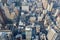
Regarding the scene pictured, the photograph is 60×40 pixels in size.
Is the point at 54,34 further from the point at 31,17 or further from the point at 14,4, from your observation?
the point at 14,4

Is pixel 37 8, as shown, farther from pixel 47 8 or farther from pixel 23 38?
pixel 23 38

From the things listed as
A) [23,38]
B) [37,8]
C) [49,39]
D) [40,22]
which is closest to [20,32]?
[23,38]

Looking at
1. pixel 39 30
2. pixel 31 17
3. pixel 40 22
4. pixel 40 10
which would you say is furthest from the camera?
pixel 40 10

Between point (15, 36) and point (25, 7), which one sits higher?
point (15, 36)

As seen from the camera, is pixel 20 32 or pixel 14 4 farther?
pixel 14 4

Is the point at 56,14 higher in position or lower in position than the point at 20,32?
lower

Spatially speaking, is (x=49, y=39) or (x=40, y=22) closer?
(x=49, y=39)

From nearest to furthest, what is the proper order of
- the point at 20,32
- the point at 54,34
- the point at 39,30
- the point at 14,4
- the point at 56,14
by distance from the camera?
the point at 54,34
the point at 20,32
the point at 39,30
the point at 56,14
the point at 14,4

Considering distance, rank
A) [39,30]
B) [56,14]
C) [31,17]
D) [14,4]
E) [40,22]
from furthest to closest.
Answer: [14,4], [56,14], [31,17], [40,22], [39,30]

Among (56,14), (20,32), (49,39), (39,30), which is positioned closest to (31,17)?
(56,14)
